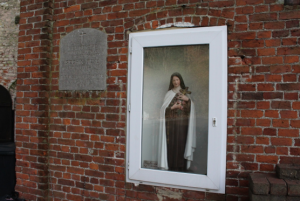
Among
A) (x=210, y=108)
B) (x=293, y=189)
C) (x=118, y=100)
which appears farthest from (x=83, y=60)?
(x=293, y=189)

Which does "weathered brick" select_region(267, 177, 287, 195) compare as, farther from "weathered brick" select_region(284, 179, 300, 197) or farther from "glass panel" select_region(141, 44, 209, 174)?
"glass panel" select_region(141, 44, 209, 174)

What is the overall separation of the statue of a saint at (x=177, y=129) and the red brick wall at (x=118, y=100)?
37 centimetres

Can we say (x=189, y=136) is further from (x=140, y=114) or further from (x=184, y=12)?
(x=184, y=12)

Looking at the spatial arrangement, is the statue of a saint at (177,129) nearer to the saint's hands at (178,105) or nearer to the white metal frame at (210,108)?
the saint's hands at (178,105)

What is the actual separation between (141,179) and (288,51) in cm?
214

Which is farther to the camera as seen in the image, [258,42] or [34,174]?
[34,174]

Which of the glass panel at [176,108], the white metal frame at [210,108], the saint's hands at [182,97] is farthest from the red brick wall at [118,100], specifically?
the saint's hands at [182,97]

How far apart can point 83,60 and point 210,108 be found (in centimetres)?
177

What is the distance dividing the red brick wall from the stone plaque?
97 mm

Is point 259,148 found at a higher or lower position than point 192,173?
higher

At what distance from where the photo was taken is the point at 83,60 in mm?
3145

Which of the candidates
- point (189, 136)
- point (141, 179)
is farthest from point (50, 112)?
point (189, 136)

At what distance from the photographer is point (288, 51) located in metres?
2.41

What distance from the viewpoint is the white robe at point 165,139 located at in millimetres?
2707
